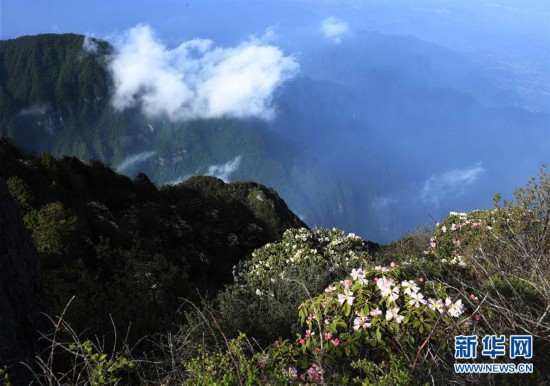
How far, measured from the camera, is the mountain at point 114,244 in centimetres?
1062

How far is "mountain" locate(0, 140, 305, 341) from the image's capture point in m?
10.6

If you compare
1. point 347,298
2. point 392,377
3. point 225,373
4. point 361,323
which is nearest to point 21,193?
point 225,373

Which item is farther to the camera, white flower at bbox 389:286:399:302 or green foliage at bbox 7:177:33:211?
green foliage at bbox 7:177:33:211

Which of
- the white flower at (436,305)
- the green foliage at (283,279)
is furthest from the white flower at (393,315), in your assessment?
the green foliage at (283,279)

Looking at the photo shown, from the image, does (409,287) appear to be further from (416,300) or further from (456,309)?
(456,309)

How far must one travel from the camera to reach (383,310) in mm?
5160

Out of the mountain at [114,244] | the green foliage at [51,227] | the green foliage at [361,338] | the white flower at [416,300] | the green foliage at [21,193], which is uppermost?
the white flower at [416,300]

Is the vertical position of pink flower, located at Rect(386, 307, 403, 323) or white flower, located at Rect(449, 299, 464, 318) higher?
white flower, located at Rect(449, 299, 464, 318)

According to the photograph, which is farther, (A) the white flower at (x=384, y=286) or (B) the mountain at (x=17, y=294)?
(B) the mountain at (x=17, y=294)

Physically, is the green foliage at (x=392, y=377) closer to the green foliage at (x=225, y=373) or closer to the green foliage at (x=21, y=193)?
the green foliage at (x=225, y=373)

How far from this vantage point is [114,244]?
14.8 meters

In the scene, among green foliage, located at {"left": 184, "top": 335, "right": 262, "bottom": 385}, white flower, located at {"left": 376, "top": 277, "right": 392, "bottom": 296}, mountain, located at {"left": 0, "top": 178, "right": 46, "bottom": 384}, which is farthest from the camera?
mountain, located at {"left": 0, "top": 178, "right": 46, "bottom": 384}

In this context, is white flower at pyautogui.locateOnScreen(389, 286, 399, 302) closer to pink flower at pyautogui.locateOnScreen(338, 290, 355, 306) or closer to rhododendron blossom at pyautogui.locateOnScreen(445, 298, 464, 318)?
pink flower at pyautogui.locateOnScreen(338, 290, 355, 306)

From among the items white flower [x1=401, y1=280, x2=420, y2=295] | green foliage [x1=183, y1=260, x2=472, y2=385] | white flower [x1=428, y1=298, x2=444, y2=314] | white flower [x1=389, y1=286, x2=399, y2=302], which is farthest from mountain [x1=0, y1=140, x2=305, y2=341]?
white flower [x1=428, y1=298, x2=444, y2=314]
